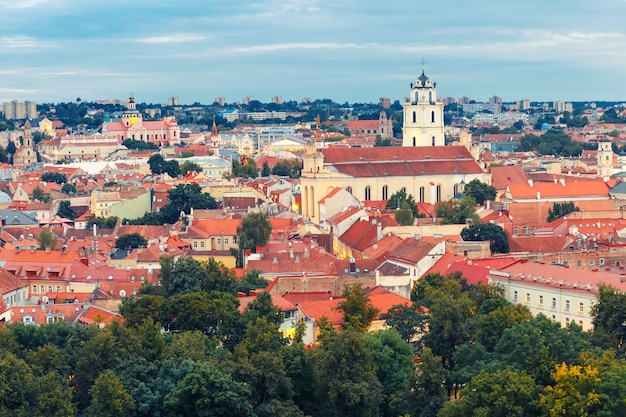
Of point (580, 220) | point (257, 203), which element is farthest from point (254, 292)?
point (257, 203)

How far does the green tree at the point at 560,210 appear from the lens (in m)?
65.5

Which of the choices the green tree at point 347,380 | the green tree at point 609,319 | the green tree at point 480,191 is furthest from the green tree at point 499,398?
the green tree at point 480,191

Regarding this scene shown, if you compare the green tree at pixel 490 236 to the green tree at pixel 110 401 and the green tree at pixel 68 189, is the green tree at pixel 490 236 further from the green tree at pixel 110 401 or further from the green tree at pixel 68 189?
the green tree at pixel 68 189

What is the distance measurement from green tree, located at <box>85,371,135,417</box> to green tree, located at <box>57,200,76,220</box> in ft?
159

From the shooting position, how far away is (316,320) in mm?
39000

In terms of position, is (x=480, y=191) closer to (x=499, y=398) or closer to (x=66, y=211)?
(x=66, y=211)

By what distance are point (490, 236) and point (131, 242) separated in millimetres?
16605

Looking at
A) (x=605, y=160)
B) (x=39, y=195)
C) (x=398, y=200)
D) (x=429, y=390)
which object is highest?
A: (x=605, y=160)

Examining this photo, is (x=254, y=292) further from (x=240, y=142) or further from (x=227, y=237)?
(x=240, y=142)

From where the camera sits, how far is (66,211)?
3137 inches

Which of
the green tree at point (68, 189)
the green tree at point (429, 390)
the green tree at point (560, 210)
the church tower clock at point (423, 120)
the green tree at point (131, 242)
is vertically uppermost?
the church tower clock at point (423, 120)

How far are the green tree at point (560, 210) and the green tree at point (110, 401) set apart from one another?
Result: 125ft

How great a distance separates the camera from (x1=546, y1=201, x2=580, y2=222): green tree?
2579 inches

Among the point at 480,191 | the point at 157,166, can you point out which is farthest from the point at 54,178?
the point at 480,191
